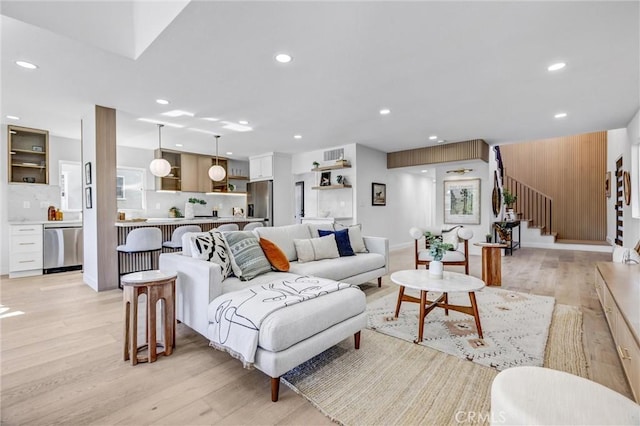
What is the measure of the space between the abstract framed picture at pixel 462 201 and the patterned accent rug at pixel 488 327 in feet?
11.6

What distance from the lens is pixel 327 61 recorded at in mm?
2840

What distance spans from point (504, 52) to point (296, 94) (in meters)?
2.23

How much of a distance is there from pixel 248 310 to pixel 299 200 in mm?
6161

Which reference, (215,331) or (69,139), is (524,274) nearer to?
(215,331)

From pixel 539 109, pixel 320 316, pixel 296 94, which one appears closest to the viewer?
pixel 320 316

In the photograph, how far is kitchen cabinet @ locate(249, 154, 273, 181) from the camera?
769cm

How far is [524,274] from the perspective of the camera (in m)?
4.92

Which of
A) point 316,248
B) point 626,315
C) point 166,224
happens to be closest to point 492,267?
point 626,315

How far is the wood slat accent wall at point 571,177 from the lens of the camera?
27.0 feet

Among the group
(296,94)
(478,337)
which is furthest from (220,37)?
(478,337)

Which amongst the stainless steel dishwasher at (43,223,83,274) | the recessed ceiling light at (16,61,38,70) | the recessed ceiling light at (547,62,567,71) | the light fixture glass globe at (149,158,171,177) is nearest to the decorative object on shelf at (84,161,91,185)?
the light fixture glass globe at (149,158,171,177)

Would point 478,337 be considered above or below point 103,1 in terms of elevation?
below

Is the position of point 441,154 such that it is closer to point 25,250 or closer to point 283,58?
point 283,58

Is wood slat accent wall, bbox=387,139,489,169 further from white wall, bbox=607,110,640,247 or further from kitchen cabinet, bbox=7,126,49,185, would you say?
kitchen cabinet, bbox=7,126,49,185
